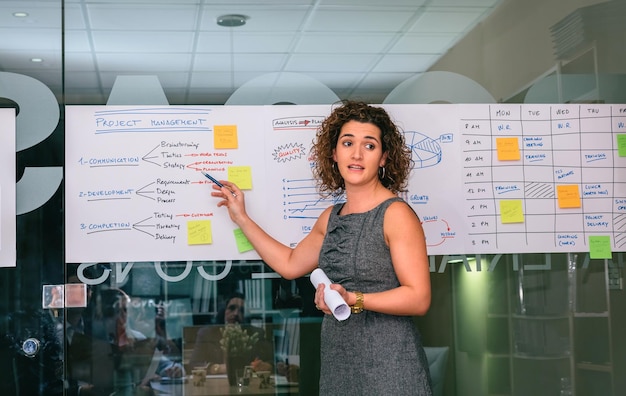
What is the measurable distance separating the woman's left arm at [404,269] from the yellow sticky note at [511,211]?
85 cm

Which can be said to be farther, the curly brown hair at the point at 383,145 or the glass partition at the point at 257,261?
the glass partition at the point at 257,261

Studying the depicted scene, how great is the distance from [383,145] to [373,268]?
0.46 m

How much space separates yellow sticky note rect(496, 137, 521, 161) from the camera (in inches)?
141

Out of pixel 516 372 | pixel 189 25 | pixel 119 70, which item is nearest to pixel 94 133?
pixel 119 70

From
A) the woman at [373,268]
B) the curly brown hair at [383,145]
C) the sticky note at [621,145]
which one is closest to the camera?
the woman at [373,268]

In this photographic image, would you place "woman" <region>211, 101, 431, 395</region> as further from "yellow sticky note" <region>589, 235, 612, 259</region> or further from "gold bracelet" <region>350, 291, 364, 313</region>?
"yellow sticky note" <region>589, 235, 612, 259</region>

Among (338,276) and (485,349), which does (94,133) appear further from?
(485,349)

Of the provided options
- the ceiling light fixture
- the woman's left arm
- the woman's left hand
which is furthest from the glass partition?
the woman's left hand

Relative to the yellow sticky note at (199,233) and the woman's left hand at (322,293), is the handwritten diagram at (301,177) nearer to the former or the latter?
the yellow sticky note at (199,233)

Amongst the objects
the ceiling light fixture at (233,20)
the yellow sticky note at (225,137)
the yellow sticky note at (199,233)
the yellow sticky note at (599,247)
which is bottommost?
the yellow sticky note at (599,247)

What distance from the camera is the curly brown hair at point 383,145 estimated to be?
9.95 feet

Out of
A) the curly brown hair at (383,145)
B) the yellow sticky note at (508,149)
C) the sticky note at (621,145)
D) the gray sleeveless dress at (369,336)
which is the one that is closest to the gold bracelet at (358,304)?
the gray sleeveless dress at (369,336)

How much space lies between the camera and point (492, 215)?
3555 mm

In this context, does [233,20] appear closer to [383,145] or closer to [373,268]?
[383,145]
